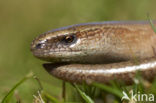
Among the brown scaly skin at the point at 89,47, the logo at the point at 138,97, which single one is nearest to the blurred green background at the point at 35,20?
the brown scaly skin at the point at 89,47

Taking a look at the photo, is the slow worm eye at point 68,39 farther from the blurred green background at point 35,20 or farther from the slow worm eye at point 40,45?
the blurred green background at point 35,20

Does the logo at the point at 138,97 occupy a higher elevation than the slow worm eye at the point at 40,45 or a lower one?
lower

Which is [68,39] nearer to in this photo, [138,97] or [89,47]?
[89,47]

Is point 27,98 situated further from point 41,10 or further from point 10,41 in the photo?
point 41,10

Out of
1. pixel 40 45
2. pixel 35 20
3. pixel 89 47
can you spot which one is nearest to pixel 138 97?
pixel 89 47

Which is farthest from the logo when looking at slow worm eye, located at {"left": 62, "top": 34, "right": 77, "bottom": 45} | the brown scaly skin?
slow worm eye, located at {"left": 62, "top": 34, "right": 77, "bottom": 45}

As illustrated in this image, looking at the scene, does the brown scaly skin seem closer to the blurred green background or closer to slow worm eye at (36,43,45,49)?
slow worm eye at (36,43,45,49)
